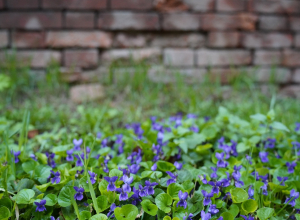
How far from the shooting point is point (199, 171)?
1.08 metres

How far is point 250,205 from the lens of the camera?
2.98ft

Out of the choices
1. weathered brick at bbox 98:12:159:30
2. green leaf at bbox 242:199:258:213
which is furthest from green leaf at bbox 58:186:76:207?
weathered brick at bbox 98:12:159:30

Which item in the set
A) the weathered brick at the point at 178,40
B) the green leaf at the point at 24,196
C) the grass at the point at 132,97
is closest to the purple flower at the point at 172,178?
the green leaf at the point at 24,196

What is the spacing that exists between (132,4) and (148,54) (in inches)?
17.7

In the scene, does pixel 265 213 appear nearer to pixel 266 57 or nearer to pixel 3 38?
pixel 266 57

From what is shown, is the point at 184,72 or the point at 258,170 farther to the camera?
the point at 184,72

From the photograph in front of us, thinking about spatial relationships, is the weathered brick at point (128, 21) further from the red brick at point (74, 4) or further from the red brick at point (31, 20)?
the red brick at point (31, 20)

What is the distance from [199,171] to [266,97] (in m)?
1.72

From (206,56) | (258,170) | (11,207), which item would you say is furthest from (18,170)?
(206,56)

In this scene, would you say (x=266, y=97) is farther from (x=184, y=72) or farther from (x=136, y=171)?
(x=136, y=171)

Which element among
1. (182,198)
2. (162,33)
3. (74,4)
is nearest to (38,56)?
(74,4)

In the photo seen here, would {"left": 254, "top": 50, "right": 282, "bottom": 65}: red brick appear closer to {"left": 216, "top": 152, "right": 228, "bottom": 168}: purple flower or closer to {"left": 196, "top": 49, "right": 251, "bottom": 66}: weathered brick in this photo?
{"left": 196, "top": 49, "right": 251, "bottom": 66}: weathered brick

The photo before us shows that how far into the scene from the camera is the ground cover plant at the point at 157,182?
892mm

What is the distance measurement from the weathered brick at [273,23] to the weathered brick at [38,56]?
74.2 inches
